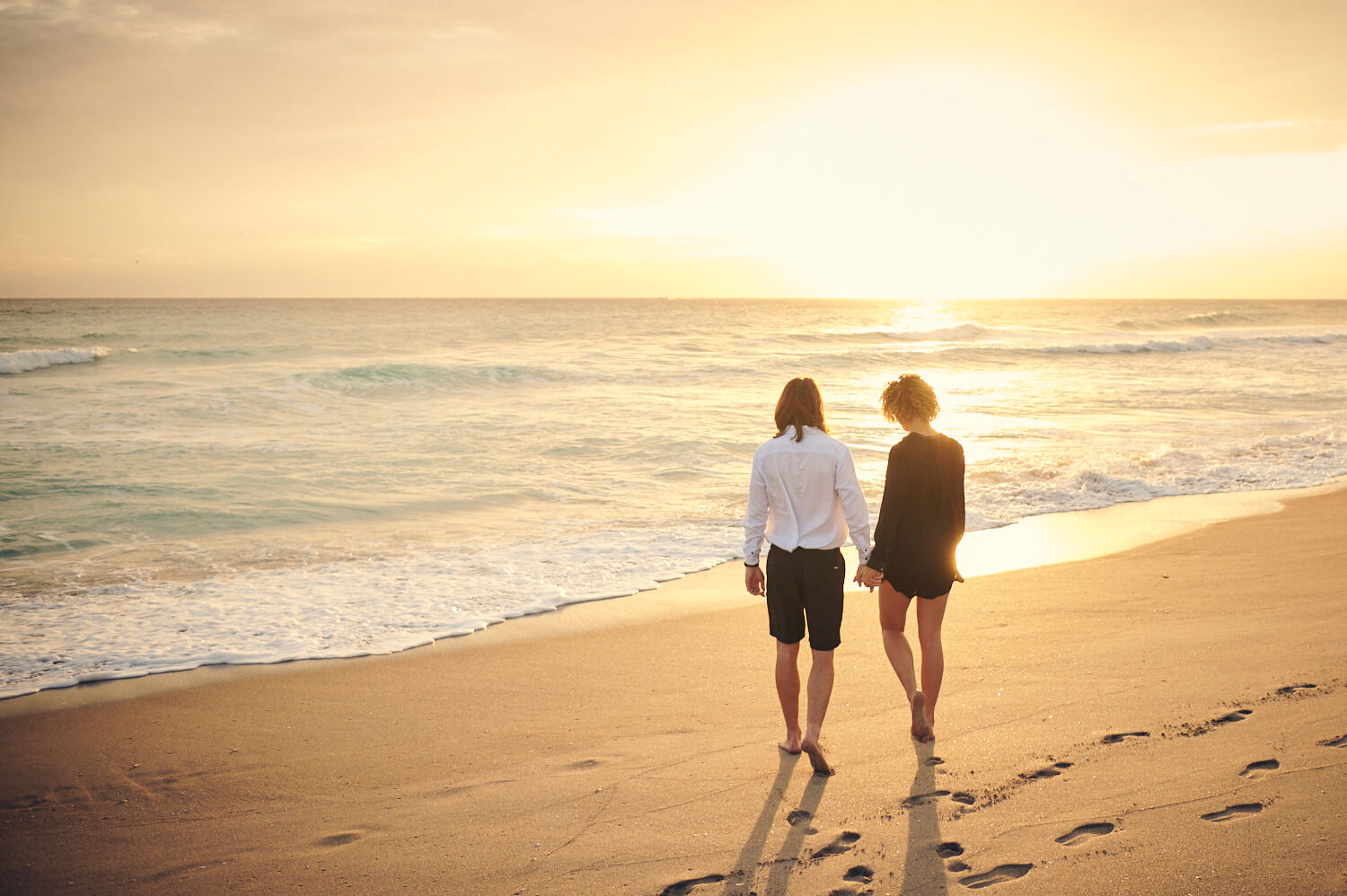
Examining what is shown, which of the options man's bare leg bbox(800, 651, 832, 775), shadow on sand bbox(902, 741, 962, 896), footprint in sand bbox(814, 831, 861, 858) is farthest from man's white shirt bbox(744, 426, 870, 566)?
footprint in sand bbox(814, 831, 861, 858)

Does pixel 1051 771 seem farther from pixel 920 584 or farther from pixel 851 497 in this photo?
pixel 851 497

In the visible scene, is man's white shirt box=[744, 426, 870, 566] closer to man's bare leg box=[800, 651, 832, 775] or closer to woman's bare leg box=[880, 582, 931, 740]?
woman's bare leg box=[880, 582, 931, 740]

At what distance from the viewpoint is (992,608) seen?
235 inches

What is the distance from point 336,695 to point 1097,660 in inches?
177

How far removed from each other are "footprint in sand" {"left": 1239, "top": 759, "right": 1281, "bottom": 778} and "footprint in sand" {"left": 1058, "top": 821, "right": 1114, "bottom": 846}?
2.53ft

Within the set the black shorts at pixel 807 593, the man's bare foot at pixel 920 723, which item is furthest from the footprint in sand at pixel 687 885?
the man's bare foot at pixel 920 723

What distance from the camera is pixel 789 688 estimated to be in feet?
12.8

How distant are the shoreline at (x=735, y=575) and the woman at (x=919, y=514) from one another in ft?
8.51

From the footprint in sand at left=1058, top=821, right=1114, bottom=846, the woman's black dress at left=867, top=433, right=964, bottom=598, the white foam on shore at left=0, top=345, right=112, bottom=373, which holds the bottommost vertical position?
the footprint in sand at left=1058, top=821, right=1114, bottom=846

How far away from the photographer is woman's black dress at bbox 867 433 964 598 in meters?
3.93

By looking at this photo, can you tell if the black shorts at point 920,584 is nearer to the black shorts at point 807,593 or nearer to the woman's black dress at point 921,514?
the woman's black dress at point 921,514

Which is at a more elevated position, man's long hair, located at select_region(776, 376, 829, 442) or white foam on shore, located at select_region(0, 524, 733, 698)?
man's long hair, located at select_region(776, 376, 829, 442)

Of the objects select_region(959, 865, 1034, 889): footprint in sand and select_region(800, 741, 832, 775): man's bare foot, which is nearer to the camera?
select_region(959, 865, 1034, 889): footprint in sand

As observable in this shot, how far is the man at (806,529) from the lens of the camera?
3.70m
